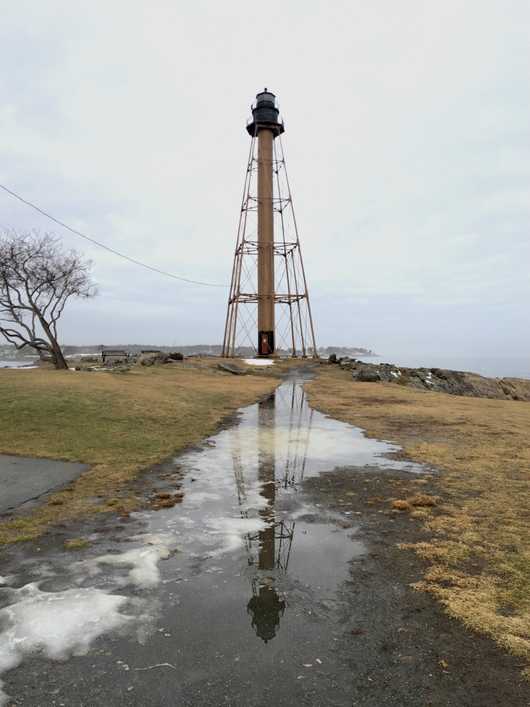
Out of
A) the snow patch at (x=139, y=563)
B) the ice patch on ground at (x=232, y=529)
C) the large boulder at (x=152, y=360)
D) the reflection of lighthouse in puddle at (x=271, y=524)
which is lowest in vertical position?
the snow patch at (x=139, y=563)

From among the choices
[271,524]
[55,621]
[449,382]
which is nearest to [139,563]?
[55,621]

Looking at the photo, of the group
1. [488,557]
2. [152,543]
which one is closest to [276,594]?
[152,543]

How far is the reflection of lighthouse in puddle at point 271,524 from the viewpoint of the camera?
13.0 ft

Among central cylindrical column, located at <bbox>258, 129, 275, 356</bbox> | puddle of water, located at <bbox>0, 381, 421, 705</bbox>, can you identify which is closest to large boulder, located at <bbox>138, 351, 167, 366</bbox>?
central cylindrical column, located at <bbox>258, 129, 275, 356</bbox>

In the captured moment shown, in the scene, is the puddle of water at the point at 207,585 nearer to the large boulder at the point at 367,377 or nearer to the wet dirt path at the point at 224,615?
the wet dirt path at the point at 224,615

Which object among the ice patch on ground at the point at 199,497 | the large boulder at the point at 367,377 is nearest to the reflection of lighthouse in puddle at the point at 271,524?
the ice patch on ground at the point at 199,497

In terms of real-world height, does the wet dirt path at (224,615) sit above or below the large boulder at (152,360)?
below

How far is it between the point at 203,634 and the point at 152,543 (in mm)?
1958

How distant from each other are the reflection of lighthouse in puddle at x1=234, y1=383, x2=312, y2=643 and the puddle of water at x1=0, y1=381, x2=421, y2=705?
0.02 m

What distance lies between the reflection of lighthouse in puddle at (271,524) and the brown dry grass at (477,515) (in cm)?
156

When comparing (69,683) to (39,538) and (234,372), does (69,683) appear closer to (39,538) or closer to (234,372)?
(39,538)

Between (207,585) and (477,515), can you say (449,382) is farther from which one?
(207,585)

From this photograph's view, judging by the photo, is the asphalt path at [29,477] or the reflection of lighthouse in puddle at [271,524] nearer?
the reflection of lighthouse in puddle at [271,524]

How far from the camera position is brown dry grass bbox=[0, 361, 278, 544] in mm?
6609
